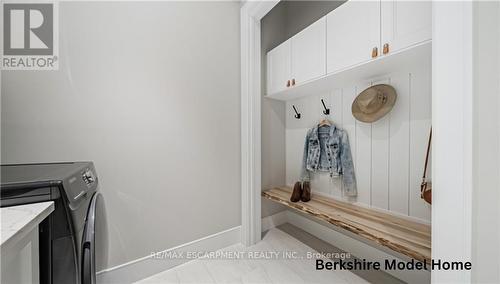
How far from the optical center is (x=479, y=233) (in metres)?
0.67

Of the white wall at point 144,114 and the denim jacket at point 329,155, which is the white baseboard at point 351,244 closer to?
the denim jacket at point 329,155

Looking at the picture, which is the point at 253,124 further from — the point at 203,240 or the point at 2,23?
the point at 2,23

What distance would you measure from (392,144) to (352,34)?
84 centimetres

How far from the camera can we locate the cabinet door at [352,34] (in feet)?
3.87

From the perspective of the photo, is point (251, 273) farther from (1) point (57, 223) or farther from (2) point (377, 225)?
(1) point (57, 223)

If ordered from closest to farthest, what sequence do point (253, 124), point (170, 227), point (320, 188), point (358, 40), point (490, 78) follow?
point (490, 78) < point (358, 40) < point (170, 227) < point (253, 124) < point (320, 188)

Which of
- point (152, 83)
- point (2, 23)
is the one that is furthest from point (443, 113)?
point (2, 23)

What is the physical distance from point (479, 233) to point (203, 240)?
1664 mm

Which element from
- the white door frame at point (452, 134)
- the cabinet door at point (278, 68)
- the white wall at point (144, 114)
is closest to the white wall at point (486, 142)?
the white door frame at point (452, 134)

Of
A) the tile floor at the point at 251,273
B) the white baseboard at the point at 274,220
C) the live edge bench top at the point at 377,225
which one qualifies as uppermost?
the live edge bench top at the point at 377,225

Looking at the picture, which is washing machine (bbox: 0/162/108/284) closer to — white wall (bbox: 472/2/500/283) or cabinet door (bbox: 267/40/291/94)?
white wall (bbox: 472/2/500/283)

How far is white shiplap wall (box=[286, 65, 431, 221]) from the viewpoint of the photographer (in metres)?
1.28

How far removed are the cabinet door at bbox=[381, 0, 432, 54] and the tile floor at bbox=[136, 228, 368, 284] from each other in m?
1.59

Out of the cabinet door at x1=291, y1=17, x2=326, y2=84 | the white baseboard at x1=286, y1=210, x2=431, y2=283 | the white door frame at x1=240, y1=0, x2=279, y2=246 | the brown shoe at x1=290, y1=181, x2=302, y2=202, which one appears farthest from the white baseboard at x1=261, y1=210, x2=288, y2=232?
the cabinet door at x1=291, y1=17, x2=326, y2=84
